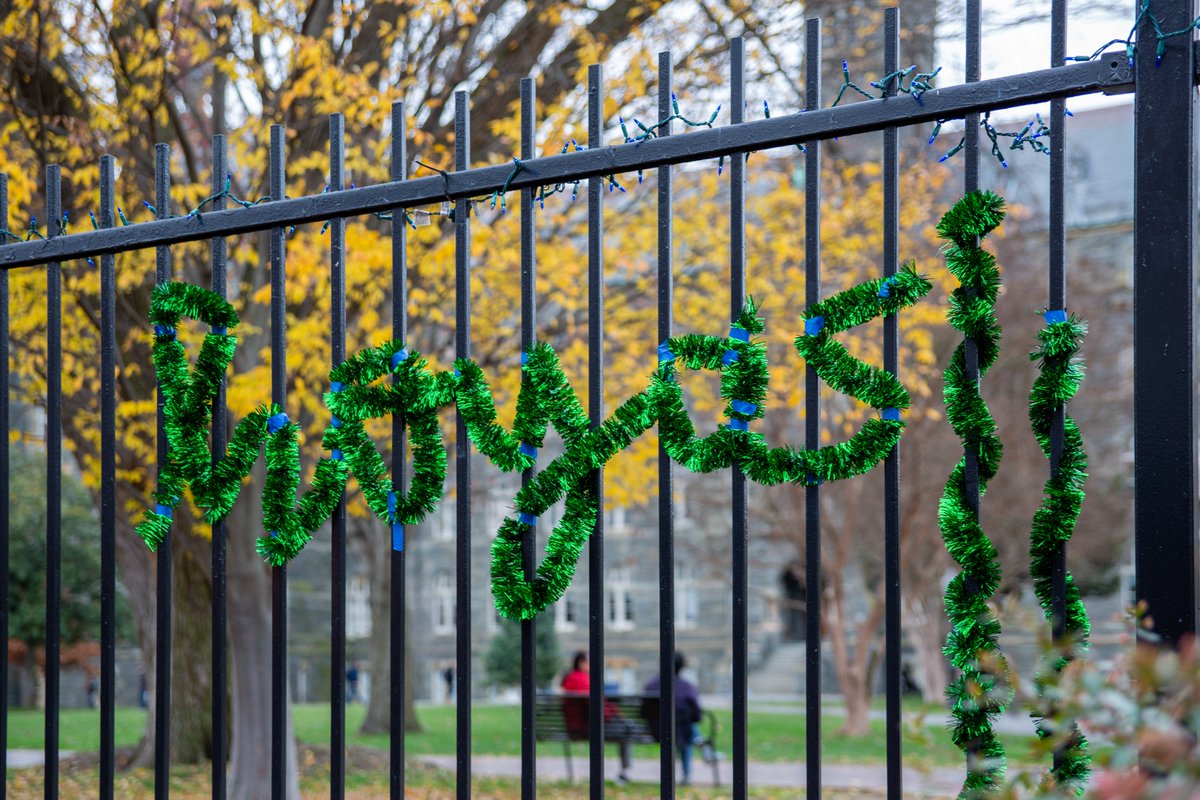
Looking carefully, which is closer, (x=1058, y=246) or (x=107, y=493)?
(x=1058, y=246)

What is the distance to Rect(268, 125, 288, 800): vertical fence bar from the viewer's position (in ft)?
12.7

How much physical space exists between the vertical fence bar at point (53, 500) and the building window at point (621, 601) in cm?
4334

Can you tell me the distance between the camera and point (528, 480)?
12.3 ft

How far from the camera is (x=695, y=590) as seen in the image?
155ft

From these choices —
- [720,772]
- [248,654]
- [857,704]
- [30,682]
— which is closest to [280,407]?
[248,654]

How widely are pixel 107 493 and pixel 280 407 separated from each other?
596mm

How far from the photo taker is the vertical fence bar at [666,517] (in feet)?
11.3

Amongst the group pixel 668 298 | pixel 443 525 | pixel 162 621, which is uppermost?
pixel 668 298

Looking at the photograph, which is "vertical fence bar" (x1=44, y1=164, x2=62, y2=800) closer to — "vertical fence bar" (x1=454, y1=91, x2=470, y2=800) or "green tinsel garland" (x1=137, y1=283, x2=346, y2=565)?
"green tinsel garland" (x1=137, y1=283, x2=346, y2=565)

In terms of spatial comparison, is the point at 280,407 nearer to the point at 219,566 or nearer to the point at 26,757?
the point at 219,566

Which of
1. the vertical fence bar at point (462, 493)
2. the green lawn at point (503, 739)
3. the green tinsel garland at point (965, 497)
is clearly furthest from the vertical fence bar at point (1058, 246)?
the green lawn at point (503, 739)

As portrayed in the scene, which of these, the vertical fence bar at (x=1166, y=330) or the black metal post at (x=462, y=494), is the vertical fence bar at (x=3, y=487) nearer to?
the black metal post at (x=462, y=494)

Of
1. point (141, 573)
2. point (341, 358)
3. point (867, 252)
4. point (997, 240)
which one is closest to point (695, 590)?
point (997, 240)

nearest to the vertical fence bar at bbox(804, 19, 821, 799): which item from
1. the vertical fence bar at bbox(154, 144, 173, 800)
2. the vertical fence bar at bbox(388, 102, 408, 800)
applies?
the vertical fence bar at bbox(388, 102, 408, 800)
